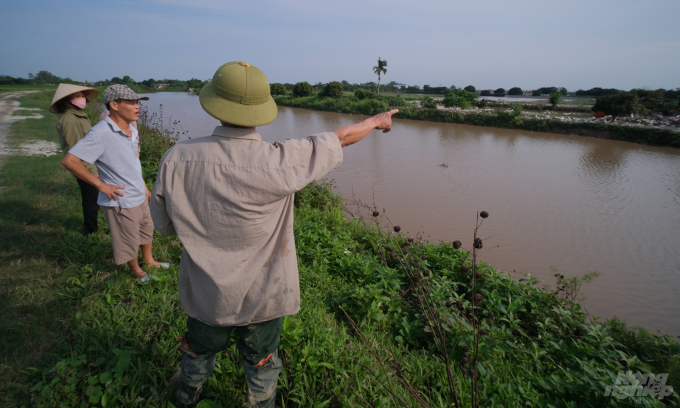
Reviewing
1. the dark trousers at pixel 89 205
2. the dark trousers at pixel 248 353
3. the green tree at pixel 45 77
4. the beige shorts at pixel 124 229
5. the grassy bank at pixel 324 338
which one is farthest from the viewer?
the green tree at pixel 45 77

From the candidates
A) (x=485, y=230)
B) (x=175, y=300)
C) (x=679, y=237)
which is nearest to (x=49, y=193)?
(x=175, y=300)

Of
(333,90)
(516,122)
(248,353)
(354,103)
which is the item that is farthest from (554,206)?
(333,90)

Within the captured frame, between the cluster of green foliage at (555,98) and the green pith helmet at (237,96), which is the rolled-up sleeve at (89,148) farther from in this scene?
the cluster of green foliage at (555,98)

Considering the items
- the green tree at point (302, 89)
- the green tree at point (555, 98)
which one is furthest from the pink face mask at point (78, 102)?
the green tree at point (302, 89)

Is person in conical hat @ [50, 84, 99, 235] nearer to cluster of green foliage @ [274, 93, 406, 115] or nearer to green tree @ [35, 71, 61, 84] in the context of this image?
cluster of green foliage @ [274, 93, 406, 115]

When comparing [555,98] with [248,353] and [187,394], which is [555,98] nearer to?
[248,353]

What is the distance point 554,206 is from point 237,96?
8.50 metres

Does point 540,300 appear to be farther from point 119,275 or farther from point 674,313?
point 119,275

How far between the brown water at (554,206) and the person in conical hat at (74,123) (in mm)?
4657

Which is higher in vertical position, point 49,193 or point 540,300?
point 49,193

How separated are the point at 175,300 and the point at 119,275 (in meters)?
0.60

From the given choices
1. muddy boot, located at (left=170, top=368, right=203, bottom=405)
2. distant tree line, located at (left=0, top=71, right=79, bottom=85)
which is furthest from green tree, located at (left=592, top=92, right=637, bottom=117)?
distant tree line, located at (left=0, top=71, right=79, bottom=85)

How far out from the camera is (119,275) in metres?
2.76

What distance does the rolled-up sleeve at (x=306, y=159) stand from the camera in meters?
1.25
